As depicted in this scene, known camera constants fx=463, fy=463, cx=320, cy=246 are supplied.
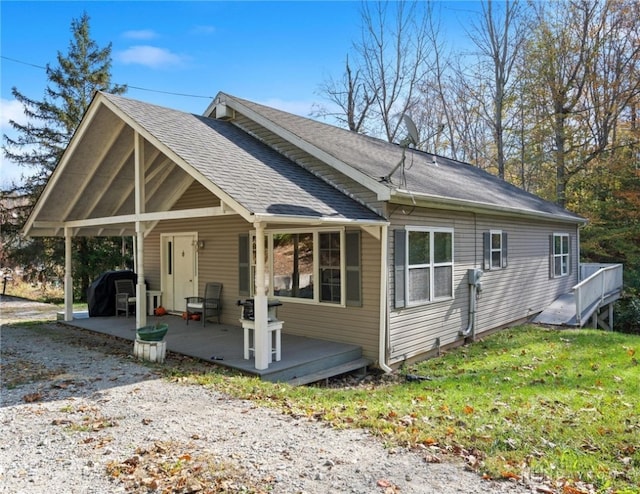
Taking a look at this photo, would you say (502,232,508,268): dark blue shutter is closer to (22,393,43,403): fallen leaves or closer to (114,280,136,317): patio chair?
(114,280,136,317): patio chair

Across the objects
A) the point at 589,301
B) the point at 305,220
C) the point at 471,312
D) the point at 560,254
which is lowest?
the point at 589,301

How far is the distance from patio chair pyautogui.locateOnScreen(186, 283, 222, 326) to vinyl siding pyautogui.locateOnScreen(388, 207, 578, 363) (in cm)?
427

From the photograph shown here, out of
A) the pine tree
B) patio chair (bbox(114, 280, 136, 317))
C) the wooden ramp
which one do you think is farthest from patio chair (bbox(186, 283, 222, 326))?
the pine tree

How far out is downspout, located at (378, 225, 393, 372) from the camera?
7.39 metres

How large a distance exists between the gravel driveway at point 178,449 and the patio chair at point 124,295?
503 centimetres

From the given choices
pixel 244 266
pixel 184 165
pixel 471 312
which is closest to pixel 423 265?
pixel 471 312

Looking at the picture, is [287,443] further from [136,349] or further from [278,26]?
[278,26]

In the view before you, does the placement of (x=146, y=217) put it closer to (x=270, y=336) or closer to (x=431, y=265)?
(x=270, y=336)

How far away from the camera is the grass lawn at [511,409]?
12.4 feet

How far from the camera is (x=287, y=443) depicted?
414 centimetres

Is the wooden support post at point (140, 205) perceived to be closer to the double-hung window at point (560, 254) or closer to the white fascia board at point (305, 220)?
the white fascia board at point (305, 220)

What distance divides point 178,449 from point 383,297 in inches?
166

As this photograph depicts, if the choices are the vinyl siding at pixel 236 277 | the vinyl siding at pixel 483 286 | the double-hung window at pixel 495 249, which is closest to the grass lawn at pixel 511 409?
the vinyl siding at pixel 483 286

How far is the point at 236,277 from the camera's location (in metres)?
9.96
